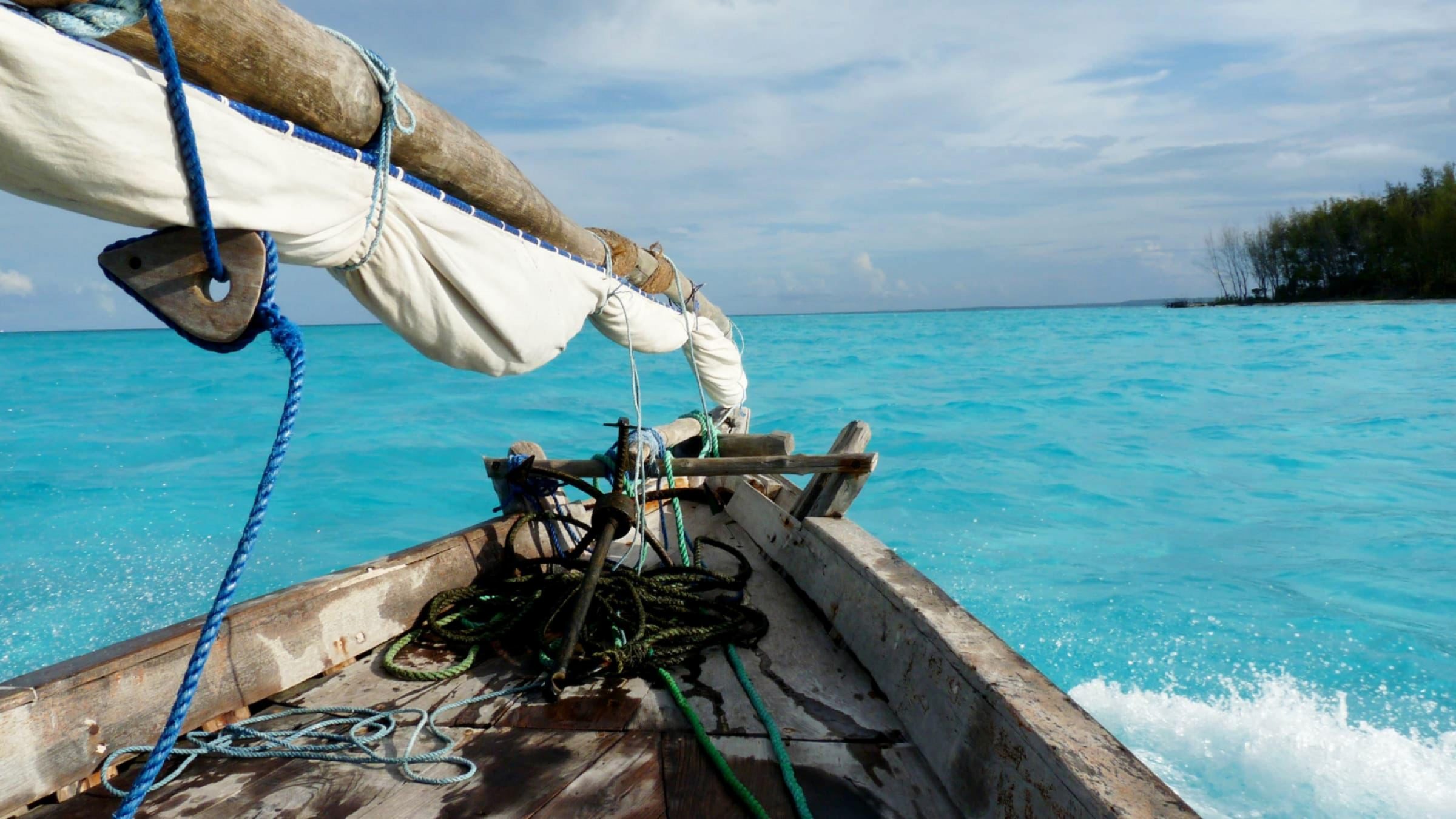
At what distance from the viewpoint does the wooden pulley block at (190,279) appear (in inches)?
54.6

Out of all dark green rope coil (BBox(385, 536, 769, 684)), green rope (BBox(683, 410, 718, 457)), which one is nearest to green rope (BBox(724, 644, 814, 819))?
dark green rope coil (BBox(385, 536, 769, 684))

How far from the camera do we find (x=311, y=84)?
159 centimetres

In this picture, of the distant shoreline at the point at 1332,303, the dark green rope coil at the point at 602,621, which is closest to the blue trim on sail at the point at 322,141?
the dark green rope coil at the point at 602,621

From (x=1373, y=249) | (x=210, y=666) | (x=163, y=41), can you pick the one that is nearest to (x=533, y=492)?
(x=210, y=666)

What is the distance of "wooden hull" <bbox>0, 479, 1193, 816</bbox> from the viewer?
1710 millimetres

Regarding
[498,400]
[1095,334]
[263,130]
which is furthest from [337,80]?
[1095,334]

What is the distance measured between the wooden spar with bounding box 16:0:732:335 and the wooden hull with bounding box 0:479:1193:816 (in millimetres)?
1368

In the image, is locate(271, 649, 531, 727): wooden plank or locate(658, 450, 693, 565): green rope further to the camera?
locate(658, 450, 693, 565): green rope

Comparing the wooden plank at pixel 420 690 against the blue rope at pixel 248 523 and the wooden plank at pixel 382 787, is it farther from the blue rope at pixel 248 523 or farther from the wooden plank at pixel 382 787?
the blue rope at pixel 248 523

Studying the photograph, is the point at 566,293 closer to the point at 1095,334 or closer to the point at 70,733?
the point at 70,733

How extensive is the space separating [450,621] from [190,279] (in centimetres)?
176

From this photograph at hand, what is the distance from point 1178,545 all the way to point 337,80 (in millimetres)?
9955

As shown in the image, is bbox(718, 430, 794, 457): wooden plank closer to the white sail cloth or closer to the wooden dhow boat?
the wooden dhow boat

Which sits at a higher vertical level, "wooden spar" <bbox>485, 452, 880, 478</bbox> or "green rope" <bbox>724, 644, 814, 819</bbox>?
"wooden spar" <bbox>485, 452, 880, 478</bbox>
